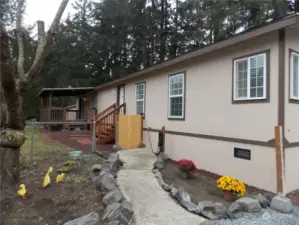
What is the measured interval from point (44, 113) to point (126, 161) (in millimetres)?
12924

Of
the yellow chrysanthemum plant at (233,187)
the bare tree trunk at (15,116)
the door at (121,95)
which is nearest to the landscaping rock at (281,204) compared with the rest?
the yellow chrysanthemum plant at (233,187)

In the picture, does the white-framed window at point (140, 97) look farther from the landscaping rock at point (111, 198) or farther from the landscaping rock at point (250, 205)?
the landscaping rock at point (250, 205)

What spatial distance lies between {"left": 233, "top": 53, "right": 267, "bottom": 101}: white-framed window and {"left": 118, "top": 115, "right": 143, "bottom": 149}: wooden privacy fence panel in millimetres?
3948

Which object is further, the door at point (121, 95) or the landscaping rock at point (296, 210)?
the door at point (121, 95)

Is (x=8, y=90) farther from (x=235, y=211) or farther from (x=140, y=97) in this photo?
(x=140, y=97)

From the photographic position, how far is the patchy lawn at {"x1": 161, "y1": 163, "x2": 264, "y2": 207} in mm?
4202

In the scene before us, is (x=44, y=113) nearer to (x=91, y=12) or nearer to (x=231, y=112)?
(x=91, y=12)

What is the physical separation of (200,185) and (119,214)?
8.23ft

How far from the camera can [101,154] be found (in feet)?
23.0

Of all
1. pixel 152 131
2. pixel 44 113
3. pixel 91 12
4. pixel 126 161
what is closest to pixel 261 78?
pixel 126 161

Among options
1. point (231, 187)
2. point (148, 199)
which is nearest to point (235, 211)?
Answer: point (231, 187)

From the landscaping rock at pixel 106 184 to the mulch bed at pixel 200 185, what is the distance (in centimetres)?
135

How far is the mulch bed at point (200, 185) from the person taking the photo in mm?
4219

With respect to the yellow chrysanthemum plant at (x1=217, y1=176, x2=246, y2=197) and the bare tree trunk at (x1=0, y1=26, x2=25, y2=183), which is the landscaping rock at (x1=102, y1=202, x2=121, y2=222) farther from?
the bare tree trunk at (x1=0, y1=26, x2=25, y2=183)
